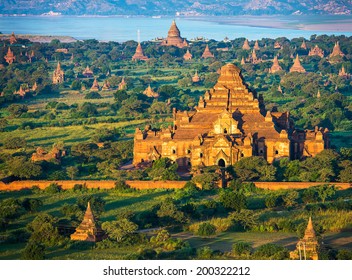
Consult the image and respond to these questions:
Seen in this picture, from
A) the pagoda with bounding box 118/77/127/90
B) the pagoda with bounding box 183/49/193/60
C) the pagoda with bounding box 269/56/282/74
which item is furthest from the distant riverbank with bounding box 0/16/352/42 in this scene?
the pagoda with bounding box 118/77/127/90

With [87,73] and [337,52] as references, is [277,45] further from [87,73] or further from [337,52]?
[87,73]

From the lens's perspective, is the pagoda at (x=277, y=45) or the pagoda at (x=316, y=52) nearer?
the pagoda at (x=316, y=52)

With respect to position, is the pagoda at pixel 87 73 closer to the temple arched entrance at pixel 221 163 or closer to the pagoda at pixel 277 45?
the pagoda at pixel 277 45

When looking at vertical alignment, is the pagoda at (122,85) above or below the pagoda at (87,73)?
above

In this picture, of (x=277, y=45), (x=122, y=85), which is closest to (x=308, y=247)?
(x=122, y=85)

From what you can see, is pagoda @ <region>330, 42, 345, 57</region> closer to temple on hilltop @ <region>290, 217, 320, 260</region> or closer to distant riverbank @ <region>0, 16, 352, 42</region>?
distant riverbank @ <region>0, 16, 352, 42</region>

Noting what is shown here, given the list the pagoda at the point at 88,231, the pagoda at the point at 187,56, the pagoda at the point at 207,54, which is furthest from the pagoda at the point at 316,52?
the pagoda at the point at 88,231

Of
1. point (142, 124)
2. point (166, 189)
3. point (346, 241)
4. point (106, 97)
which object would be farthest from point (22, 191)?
point (106, 97)
